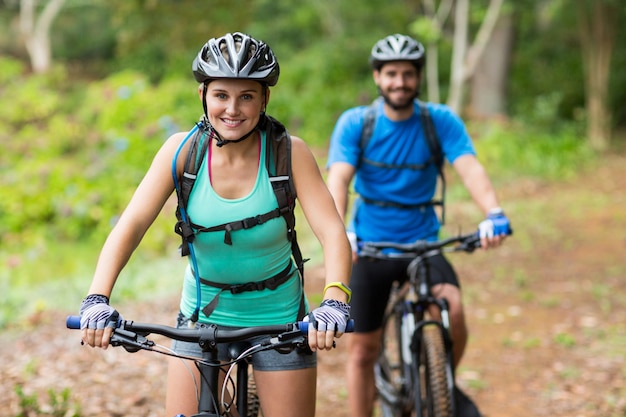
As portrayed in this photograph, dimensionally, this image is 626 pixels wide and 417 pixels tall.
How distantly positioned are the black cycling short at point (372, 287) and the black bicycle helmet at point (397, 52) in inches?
48.6

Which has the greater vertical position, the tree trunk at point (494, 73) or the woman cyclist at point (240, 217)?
the tree trunk at point (494, 73)

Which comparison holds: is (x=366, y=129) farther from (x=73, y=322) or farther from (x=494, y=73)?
(x=494, y=73)

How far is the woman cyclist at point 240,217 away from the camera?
3086mm

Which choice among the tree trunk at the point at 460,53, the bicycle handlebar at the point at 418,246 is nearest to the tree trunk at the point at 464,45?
the tree trunk at the point at 460,53

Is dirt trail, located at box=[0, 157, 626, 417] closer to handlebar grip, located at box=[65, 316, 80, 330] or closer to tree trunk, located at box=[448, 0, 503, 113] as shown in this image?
handlebar grip, located at box=[65, 316, 80, 330]

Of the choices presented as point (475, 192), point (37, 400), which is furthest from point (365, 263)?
point (37, 400)

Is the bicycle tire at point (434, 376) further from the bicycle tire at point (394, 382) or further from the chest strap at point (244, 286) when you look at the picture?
the chest strap at point (244, 286)

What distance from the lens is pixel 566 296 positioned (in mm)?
9211

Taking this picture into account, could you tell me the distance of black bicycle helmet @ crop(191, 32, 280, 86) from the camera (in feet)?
9.98

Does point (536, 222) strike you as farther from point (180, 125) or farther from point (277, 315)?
point (277, 315)

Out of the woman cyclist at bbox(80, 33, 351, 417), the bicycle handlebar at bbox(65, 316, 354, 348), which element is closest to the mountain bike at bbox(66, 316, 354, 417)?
the bicycle handlebar at bbox(65, 316, 354, 348)

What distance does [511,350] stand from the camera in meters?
7.51

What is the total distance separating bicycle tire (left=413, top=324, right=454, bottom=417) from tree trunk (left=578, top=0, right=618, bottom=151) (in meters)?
15.2

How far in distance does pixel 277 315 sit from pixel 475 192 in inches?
76.3
